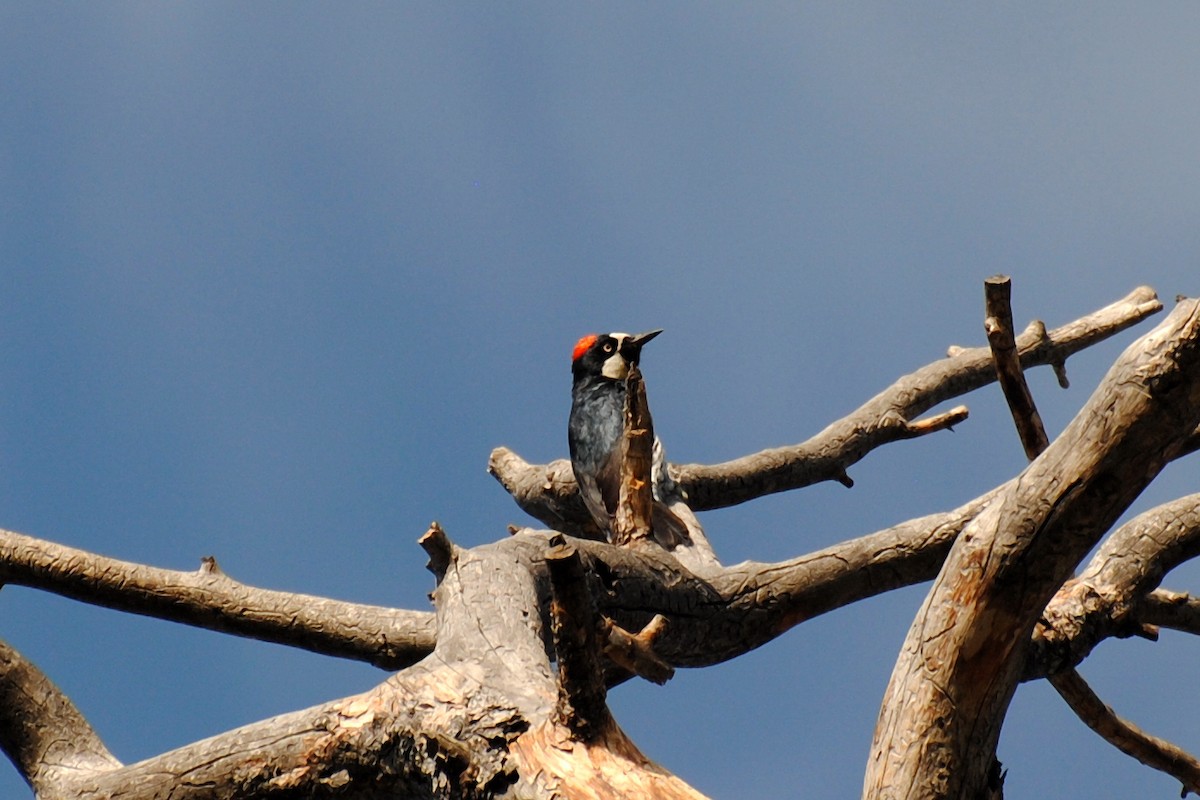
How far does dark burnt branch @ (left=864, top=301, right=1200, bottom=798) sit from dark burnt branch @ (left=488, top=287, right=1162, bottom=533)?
156 inches

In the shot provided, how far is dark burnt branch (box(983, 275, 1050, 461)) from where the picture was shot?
8.78ft

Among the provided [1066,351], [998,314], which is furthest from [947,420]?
[998,314]

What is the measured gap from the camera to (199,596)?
3.87m

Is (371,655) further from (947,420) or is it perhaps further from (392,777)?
(947,420)

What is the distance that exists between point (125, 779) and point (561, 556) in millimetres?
1370

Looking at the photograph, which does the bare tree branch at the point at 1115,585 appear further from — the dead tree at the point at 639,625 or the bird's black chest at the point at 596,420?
the bird's black chest at the point at 596,420

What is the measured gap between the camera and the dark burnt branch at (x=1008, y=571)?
1741 mm

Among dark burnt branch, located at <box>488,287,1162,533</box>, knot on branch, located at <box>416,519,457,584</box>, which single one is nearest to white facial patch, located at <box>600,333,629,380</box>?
dark burnt branch, located at <box>488,287,1162,533</box>

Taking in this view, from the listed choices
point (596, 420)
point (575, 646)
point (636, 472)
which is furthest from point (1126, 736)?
point (596, 420)

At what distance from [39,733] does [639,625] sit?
170 cm

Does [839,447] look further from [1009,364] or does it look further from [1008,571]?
[1008,571]

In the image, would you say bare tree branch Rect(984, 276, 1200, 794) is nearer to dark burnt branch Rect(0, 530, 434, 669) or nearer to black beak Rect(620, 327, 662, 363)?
dark burnt branch Rect(0, 530, 434, 669)

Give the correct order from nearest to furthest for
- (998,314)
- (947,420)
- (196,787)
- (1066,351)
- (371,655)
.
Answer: (196,787) → (998,314) → (371,655) → (947,420) → (1066,351)

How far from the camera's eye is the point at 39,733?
286 centimetres
